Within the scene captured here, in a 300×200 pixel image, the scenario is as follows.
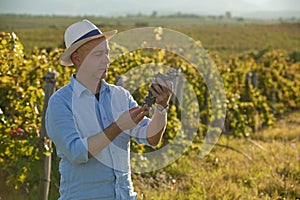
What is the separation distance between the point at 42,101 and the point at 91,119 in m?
2.59

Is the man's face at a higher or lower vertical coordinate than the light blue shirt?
higher

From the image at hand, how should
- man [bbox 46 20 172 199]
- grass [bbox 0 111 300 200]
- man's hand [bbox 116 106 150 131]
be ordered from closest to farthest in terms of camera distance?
man's hand [bbox 116 106 150 131]
man [bbox 46 20 172 199]
grass [bbox 0 111 300 200]

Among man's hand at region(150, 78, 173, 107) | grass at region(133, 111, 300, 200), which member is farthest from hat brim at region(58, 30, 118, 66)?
grass at region(133, 111, 300, 200)

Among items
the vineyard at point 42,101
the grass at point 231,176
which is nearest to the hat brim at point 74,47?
the grass at point 231,176

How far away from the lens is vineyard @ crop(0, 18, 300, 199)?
4.67m

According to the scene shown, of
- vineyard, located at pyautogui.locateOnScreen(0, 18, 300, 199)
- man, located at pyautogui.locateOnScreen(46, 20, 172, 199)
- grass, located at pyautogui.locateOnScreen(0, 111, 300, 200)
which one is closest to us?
man, located at pyautogui.locateOnScreen(46, 20, 172, 199)

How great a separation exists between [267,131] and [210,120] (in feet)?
4.98

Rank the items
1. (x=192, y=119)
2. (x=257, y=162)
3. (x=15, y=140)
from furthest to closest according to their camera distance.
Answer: (x=192, y=119) → (x=257, y=162) → (x=15, y=140)

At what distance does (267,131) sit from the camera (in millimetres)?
8812

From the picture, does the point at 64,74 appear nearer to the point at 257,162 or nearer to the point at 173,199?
the point at 173,199

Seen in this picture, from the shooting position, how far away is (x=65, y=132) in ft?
7.82

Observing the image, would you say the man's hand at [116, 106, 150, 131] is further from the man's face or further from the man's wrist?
the man's face

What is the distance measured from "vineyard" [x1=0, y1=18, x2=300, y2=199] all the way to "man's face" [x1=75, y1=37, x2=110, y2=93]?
2091 mm

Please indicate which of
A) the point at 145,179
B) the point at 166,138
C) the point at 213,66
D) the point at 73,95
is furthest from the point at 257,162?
the point at 73,95
